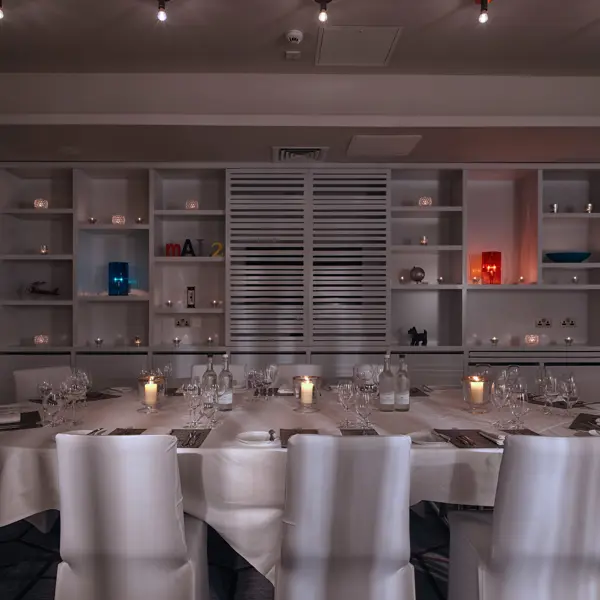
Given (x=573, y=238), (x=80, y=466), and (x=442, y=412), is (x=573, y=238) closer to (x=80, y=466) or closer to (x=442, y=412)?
(x=442, y=412)

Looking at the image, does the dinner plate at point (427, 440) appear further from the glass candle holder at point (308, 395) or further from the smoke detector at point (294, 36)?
the smoke detector at point (294, 36)

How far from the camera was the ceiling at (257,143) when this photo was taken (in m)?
3.45

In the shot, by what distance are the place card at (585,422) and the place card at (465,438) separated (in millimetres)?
441

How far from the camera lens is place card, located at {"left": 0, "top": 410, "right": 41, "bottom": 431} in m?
2.05

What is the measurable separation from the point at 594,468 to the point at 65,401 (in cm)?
192

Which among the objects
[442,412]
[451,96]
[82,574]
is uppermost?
[451,96]

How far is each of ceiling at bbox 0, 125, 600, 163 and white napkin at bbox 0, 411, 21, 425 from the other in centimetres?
196

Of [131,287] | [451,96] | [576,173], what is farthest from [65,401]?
[576,173]

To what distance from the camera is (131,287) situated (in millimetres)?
4625

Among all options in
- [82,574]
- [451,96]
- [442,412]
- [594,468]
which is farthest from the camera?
[451,96]

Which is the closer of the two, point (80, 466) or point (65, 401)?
point (80, 466)

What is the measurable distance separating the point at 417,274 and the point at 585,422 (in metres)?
2.41

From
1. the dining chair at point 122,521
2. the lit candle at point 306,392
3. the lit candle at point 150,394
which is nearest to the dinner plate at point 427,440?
the lit candle at point 306,392

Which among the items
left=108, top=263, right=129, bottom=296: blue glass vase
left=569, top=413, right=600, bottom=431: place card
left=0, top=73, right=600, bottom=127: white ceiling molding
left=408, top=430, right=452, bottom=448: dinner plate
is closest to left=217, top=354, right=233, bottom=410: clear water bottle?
left=408, top=430, right=452, bottom=448: dinner plate
